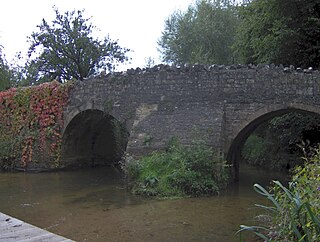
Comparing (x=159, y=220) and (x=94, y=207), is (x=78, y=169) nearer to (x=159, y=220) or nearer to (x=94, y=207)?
(x=94, y=207)

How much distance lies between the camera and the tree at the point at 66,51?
23781mm

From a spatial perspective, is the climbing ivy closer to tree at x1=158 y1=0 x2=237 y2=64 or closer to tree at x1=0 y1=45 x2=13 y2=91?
tree at x1=0 y1=45 x2=13 y2=91

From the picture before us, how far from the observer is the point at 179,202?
8.70m

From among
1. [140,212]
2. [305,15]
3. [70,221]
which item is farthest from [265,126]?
[70,221]

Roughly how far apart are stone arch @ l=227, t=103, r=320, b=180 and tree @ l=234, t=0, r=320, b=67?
3554mm

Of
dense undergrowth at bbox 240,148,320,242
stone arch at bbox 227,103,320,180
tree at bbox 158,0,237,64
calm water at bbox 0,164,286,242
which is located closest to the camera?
dense undergrowth at bbox 240,148,320,242

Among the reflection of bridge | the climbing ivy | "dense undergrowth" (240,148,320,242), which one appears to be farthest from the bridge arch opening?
"dense undergrowth" (240,148,320,242)

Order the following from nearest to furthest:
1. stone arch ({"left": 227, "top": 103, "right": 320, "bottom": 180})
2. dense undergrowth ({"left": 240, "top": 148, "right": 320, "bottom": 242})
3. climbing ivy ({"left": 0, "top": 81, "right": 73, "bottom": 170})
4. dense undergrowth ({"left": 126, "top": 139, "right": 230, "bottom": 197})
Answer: dense undergrowth ({"left": 240, "top": 148, "right": 320, "bottom": 242}) → dense undergrowth ({"left": 126, "top": 139, "right": 230, "bottom": 197}) → stone arch ({"left": 227, "top": 103, "right": 320, "bottom": 180}) → climbing ivy ({"left": 0, "top": 81, "right": 73, "bottom": 170})

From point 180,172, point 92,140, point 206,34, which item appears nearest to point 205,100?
point 180,172

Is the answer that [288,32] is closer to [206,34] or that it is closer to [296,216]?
[206,34]

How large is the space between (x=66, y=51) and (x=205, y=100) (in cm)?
1517

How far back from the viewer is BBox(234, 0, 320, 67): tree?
510 inches

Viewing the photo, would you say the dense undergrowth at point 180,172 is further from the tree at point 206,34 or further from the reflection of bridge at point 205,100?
the tree at point 206,34

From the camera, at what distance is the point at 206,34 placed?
70.5 ft
